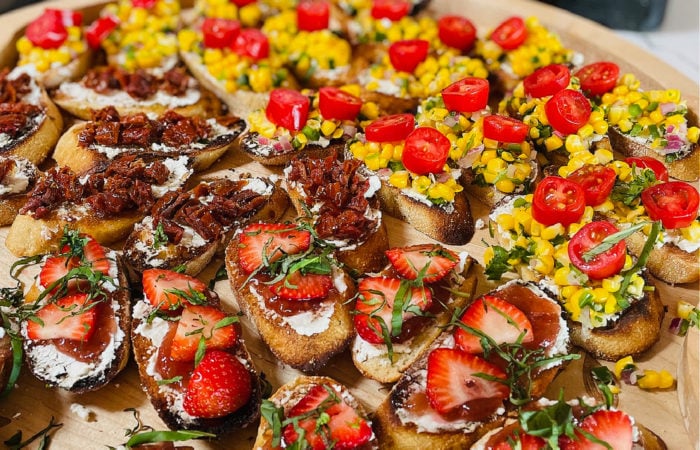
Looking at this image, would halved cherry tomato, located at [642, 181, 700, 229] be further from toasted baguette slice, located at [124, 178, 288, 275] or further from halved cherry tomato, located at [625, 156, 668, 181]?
toasted baguette slice, located at [124, 178, 288, 275]

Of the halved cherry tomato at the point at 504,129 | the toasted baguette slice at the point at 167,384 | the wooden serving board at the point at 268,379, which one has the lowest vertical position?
the wooden serving board at the point at 268,379

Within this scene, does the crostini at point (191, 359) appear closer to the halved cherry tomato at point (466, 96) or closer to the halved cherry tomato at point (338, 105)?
the halved cherry tomato at point (338, 105)

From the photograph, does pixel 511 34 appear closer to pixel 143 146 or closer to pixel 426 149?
pixel 426 149

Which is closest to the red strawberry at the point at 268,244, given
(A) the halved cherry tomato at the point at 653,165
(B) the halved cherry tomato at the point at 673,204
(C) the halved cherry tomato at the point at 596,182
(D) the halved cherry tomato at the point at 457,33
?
(C) the halved cherry tomato at the point at 596,182

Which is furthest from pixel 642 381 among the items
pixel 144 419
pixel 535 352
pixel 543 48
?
pixel 543 48

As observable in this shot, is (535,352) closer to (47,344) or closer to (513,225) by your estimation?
(513,225)

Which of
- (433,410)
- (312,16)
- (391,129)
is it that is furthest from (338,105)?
(433,410)

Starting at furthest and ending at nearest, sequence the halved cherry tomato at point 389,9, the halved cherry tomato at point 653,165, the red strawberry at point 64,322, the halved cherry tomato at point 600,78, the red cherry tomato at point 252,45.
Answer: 1. the halved cherry tomato at point 389,9
2. the red cherry tomato at point 252,45
3. the halved cherry tomato at point 600,78
4. the halved cherry tomato at point 653,165
5. the red strawberry at point 64,322
